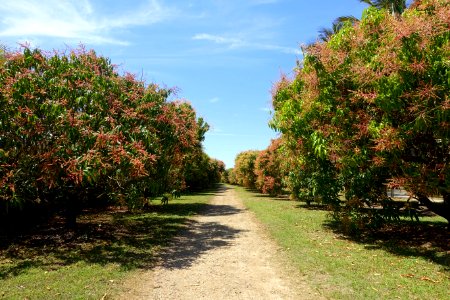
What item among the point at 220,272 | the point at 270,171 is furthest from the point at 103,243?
the point at 270,171

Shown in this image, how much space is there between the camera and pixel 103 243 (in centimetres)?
1109

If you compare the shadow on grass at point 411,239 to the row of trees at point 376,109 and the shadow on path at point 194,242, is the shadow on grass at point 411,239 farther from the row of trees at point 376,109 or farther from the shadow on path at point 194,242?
the shadow on path at point 194,242

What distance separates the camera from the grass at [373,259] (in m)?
6.82

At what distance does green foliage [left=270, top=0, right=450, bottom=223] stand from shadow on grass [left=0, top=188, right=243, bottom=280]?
4822mm

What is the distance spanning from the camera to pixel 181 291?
6824mm

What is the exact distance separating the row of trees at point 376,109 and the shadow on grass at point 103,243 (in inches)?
193

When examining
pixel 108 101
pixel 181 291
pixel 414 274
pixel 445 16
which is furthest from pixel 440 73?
pixel 108 101

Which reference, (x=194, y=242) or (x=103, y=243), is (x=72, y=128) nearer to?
(x=103, y=243)

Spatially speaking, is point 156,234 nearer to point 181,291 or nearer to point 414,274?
point 181,291

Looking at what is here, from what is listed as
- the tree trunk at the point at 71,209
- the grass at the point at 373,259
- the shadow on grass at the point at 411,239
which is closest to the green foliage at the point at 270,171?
the shadow on grass at the point at 411,239

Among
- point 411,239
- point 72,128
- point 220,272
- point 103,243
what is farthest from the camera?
point 411,239

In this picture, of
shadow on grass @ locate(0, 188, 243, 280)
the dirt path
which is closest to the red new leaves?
shadow on grass @ locate(0, 188, 243, 280)

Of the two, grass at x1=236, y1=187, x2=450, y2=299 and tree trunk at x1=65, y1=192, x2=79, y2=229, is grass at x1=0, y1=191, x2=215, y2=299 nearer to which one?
tree trunk at x1=65, y1=192, x2=79, y2=229

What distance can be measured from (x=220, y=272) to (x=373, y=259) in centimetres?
439
